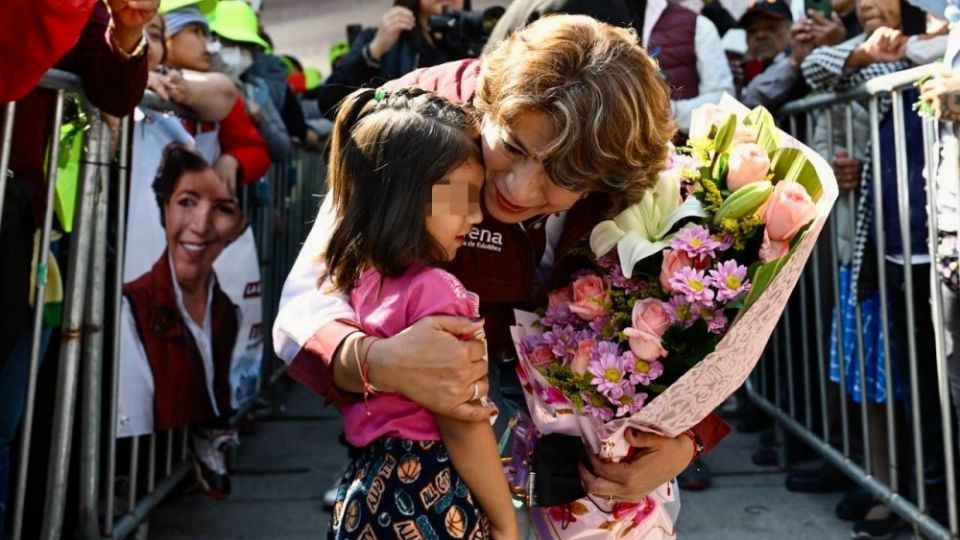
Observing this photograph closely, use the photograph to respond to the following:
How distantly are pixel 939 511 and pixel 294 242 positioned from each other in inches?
160

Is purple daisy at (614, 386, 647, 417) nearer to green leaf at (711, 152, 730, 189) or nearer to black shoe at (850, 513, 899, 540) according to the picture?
green leaf at (711, 152, 730, 189)

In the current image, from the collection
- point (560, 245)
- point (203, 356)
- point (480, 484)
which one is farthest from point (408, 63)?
point (480, 484)

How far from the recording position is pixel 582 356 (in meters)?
2.09

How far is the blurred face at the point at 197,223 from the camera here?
147 inches

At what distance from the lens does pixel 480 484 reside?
6.40 feet

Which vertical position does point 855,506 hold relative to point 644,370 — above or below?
below

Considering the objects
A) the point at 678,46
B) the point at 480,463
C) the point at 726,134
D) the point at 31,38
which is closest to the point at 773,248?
the point at 726,134

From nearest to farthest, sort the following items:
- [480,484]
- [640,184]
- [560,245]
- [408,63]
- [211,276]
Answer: [480,484], [640,184], [560,245], [211,276], [408,63]

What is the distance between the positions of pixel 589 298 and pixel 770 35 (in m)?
4.04

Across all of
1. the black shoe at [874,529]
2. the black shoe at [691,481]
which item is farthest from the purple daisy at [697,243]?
the black shoe at [691,481]

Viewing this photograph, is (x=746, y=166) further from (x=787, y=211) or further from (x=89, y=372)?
(x=89, y=372)

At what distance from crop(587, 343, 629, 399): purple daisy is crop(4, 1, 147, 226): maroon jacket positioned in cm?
155

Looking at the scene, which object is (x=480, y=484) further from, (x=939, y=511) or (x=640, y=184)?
(x=939, y=511)

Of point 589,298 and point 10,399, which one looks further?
point 10,399
